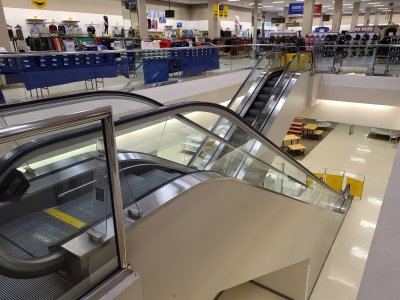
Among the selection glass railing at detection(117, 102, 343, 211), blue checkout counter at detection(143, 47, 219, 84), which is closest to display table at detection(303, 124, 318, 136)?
blue checkout counter at detection(143, 47, 219, 84)

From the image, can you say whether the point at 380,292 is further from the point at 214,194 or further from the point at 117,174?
the point at 117,174

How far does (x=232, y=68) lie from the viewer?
37.2 feet

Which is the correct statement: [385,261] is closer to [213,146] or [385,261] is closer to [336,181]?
[213,146]

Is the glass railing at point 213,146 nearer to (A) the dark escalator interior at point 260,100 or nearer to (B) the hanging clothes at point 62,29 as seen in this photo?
(A) the dark escalator interior at point 260,100

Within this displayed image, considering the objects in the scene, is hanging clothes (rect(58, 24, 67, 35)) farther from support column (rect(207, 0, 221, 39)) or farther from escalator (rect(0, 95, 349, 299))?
escalator (rect(0, 95, 349, 299))

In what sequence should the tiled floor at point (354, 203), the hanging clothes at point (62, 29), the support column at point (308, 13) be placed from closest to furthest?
the tiled floor at point (354, 203), the hanging clothes at point (62, 29), the support column at point (308, 13)

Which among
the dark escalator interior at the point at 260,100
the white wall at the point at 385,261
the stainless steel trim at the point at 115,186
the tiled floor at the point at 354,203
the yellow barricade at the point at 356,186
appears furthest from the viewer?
the yellow barricade at the point at 356,186

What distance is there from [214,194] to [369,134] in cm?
1635

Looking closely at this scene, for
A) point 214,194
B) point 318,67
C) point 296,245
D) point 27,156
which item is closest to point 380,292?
point 214,194

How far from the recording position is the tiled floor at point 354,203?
6.54 meters

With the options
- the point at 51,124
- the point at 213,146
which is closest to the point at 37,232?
the point at 51,124

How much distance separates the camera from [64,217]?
1.73 meters

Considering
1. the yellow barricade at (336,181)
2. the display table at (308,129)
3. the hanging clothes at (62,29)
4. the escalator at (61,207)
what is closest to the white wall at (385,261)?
the escalator at (61,207)

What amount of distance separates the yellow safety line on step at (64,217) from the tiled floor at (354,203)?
6083mm
